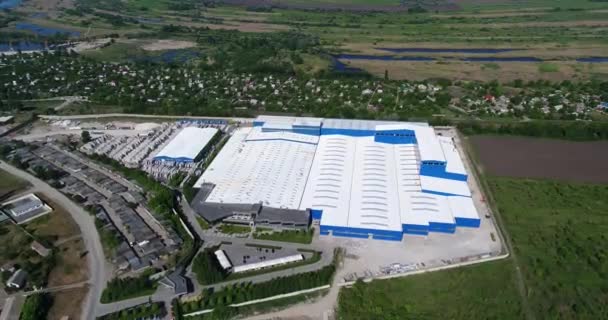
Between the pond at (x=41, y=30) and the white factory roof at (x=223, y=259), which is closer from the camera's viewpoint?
the white factory roof at (x=223, y=259)

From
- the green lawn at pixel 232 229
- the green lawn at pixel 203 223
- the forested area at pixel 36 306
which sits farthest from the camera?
the green lawn at pixel 203 223

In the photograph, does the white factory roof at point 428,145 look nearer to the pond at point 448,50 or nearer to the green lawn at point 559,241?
the green lawn at point 559,241

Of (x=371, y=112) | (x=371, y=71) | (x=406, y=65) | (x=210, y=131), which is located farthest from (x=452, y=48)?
(x=210, y=131)

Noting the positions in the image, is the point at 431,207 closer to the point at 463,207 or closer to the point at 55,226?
the point at 463,207

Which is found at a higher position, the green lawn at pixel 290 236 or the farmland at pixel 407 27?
the farmland at pixel 407 27

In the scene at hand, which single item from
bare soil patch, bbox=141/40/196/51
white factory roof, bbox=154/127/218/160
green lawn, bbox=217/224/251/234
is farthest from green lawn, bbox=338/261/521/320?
bare soil patch, bbox=141/40/196/51

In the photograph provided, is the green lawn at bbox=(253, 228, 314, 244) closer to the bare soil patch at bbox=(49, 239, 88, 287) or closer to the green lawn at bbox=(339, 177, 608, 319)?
the green lawn at bbox=(339, 177, 608, 319)

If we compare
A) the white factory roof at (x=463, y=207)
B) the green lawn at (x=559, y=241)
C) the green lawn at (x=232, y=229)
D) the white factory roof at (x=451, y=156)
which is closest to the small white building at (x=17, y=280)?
the green lawn at (x=232, y=229)
